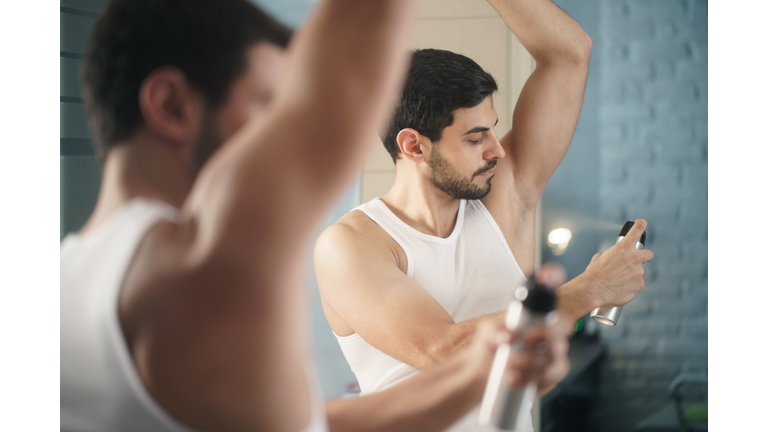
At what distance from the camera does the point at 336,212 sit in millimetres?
961

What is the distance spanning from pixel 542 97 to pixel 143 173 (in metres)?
0.69

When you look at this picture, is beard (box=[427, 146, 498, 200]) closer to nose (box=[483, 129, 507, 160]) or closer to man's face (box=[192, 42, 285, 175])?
nose (box=[483, 129, 507, 160])

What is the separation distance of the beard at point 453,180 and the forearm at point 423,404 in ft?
1.23

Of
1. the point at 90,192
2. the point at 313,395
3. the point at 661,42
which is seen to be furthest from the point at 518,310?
the point at 661,42

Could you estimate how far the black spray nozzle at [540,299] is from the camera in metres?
0.49

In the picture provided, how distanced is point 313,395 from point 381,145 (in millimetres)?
542

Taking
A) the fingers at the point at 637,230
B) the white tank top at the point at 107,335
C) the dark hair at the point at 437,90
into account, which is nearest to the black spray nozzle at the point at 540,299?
the white tank top at the point at 107,335

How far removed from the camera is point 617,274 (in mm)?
907

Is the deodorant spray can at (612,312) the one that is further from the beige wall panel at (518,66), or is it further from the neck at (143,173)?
the neck at (143,173)

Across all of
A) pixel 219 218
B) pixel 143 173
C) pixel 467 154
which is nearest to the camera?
pixel 219 218

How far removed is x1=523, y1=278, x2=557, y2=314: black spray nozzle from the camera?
0.49 meters

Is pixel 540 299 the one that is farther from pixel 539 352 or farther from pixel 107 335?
pixel 107 335

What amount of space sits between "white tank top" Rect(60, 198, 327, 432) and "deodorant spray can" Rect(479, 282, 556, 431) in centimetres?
17

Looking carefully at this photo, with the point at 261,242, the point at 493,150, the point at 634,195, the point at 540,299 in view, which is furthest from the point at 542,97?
the point at 261,242
